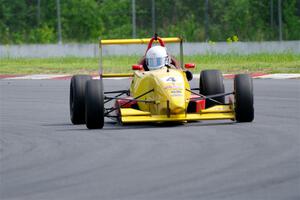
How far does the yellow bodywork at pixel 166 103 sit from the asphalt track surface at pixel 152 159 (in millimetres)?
159

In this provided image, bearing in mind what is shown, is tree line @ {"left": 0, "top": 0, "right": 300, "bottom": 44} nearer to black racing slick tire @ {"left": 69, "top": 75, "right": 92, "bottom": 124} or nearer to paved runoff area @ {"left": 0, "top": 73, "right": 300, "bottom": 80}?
paved runoff area @ {"left": 0, "top": 73, "right": 300, "bottom": 80}

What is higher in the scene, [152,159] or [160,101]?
[160,101]

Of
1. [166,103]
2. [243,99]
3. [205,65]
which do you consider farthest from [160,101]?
[205,65]

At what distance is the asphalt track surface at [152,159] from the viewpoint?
9.20 meters

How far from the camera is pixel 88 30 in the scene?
188 feet

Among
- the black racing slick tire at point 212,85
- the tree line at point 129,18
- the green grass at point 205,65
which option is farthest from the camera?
the tree line at point 129,18

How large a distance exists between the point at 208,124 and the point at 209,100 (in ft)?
3.26

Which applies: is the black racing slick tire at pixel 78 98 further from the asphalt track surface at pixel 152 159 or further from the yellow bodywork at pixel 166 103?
the yellow bodywork at pixel 166 103

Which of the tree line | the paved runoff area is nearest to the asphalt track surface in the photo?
the paved runoff area

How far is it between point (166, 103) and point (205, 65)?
1768 centimetres

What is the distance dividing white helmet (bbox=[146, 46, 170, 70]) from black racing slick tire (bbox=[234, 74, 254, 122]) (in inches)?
49.5

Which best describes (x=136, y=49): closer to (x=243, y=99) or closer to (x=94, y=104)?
(x=243, y=99)

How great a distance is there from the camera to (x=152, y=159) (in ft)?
37.1

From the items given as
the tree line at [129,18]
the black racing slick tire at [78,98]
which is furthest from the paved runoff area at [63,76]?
the tree line at [129,18]
